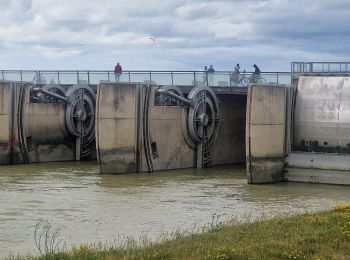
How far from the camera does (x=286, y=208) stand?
2503cm

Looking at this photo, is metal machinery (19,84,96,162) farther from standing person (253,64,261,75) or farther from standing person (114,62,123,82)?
standing person (253,64,261,75)

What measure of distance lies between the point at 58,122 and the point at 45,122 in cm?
99

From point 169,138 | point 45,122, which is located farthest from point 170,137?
point 45,122

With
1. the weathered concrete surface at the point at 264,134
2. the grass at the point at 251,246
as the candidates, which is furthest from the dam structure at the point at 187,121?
the grass at the point at 251,246

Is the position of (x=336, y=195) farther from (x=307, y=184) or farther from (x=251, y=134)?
(x=251, y=134)

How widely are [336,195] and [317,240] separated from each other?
55.7 ft

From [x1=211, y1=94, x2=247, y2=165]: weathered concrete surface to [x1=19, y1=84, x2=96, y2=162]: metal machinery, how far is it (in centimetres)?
934

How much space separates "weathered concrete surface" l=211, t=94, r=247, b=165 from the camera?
144 feet

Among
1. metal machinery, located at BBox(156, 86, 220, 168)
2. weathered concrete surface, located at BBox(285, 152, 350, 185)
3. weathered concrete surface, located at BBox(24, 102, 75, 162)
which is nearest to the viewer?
weathered concrete surface, located at BBox(285, 152, 350, 185)

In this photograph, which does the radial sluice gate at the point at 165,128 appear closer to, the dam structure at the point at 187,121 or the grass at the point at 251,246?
the dam structure at the point at 187,121

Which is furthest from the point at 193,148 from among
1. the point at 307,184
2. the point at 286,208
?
the point at 286,208

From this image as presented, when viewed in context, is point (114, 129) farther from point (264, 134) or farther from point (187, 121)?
point (264, 134)

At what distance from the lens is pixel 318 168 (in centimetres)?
3303

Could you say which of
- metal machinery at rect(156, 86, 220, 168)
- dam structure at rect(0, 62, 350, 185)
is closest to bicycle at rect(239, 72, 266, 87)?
dam structure at rect(0, 62, 350, 185)
